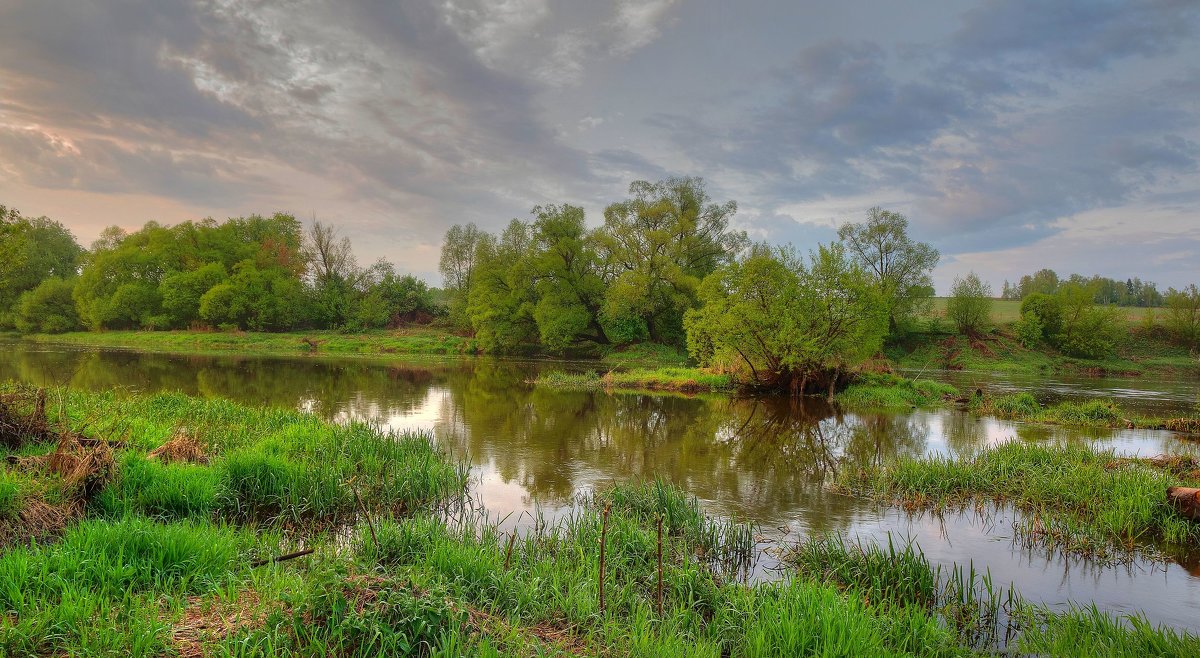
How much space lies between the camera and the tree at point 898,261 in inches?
2320

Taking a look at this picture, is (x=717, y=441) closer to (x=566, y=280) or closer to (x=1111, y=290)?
(x=566, y=280)

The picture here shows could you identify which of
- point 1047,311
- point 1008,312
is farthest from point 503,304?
point 1008,312

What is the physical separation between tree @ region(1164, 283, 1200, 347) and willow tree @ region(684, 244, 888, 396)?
51.1 meters

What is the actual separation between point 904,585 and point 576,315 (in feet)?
153

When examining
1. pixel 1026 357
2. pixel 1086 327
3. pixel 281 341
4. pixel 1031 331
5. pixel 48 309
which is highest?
pixel 48 309

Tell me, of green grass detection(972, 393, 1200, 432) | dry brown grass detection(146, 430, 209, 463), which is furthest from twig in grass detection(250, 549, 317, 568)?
green grass detection(972, 393, 1200, 432)

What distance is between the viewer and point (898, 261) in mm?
61594

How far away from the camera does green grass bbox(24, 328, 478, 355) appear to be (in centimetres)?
5734

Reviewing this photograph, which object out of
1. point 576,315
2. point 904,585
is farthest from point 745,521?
point 576,315

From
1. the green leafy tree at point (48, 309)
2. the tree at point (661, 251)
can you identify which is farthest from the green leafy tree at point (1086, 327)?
the green leafy tree at point (48, 309)

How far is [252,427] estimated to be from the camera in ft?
45.6

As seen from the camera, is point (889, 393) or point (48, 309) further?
point (48, 309)

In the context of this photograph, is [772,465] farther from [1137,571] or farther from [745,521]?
[1137,571]

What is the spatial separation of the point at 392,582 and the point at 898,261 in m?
66.9
